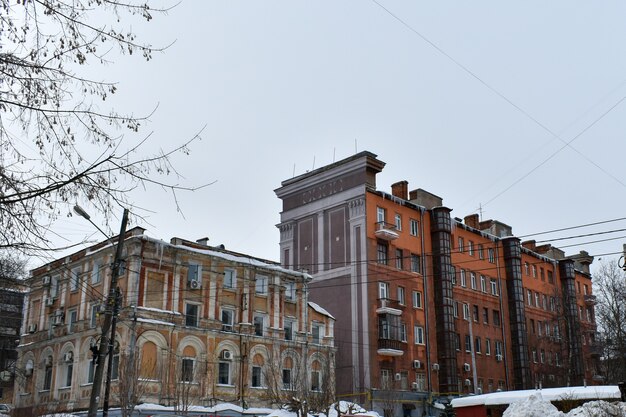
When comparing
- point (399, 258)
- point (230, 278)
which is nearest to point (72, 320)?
point (230, 278)

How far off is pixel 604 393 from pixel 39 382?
3367 centimetres

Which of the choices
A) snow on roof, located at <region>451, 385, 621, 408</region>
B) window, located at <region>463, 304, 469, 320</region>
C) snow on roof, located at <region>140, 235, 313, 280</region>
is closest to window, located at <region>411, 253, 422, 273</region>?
window, located at <region>463, 304, 469, 320</region>

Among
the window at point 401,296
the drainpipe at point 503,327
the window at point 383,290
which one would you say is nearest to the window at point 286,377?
the window at point 383,290

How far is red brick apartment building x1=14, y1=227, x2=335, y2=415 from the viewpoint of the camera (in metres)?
35.7

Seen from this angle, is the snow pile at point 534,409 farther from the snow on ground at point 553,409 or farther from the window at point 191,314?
the window at point 191,314

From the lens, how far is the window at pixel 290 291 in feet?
144

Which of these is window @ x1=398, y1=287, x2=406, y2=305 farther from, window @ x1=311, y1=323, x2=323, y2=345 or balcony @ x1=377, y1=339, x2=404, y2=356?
window @ x1=311, y1=323, x2=323, y2=345

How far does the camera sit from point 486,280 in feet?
197

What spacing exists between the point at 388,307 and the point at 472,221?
19463 millimetres

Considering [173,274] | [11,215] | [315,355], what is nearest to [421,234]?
[315,355]

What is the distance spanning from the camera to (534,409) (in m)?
20.3

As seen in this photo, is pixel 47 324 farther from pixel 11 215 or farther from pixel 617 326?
pixel 617 326

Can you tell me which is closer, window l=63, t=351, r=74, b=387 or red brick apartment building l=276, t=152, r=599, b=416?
window l=63, t=351, r=74, b=387

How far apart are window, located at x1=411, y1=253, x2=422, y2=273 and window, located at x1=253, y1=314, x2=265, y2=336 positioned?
48.9 feet
